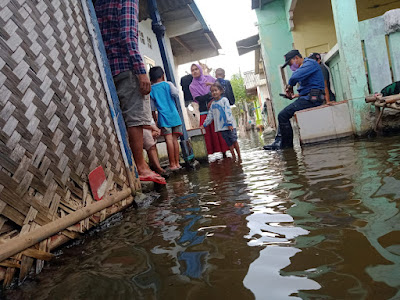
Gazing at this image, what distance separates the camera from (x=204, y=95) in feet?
18.3

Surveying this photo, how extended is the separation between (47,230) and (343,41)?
Result: 474cm

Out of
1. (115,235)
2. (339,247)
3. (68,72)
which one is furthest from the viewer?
(68,72)

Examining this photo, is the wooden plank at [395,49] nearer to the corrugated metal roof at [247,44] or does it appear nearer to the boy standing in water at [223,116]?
the boy standing in water at [223,116]

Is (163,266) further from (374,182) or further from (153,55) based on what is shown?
(153,55)

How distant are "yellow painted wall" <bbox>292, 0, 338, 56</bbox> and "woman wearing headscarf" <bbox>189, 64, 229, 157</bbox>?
11.5 feet

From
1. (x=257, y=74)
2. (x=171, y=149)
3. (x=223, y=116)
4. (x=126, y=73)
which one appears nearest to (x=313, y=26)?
(x=223, y=116)

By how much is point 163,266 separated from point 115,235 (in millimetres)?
615

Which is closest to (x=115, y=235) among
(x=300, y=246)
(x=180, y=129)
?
(x=300, y=246)

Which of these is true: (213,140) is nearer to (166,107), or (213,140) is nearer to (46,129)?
(166,107)

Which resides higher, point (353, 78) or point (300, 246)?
point (353, 78)

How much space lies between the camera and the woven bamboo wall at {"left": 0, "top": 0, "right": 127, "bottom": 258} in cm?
131

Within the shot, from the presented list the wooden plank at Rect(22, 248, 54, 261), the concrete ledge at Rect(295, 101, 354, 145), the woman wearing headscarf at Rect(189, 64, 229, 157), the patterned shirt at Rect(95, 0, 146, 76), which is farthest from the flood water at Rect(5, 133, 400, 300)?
the woman wearing headscarf at Rect(189, 64, 229, 157)

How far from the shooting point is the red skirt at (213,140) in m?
5.74

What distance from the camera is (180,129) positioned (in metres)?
4.23
